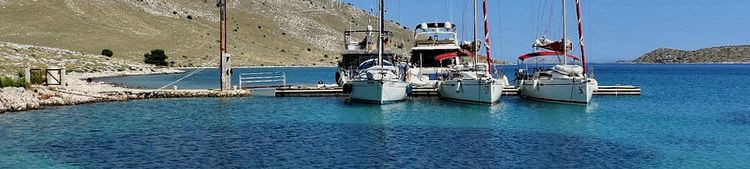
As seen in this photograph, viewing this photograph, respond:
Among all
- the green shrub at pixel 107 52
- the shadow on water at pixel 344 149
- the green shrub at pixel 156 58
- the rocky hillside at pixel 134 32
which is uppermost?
the rocky hillside at pixel 134 32

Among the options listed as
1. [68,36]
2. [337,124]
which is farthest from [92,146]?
[68,36]

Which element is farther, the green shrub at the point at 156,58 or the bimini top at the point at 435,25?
the green shrub at the point at 156,58

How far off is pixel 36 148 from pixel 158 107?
17.8 meters

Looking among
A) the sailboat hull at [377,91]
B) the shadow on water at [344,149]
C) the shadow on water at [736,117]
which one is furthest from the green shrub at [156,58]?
the shadow on water at [736,117]

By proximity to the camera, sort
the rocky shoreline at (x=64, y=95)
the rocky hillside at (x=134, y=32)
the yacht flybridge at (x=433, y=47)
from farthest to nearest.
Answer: the rocky hillside at (x=134, y=32), the yacht flybridge at (x=433, y=47), the rocky shoreline at (x=64, y=95)

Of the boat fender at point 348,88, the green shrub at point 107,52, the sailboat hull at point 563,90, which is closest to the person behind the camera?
the sailboat hull at point 563,90

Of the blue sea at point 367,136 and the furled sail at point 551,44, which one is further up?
the furled sail at point 551,44

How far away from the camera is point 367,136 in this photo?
29.4 metres

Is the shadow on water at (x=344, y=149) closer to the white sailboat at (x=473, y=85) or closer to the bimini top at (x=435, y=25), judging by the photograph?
the white sailboat at (x=473, y=85)

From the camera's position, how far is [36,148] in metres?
25.0

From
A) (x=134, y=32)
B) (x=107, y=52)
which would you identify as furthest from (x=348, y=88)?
(x=134, y=32)

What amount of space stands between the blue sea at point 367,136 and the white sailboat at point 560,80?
1491 mm

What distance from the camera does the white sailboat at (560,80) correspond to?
46.8 meters

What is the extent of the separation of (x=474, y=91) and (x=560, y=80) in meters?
6.12
